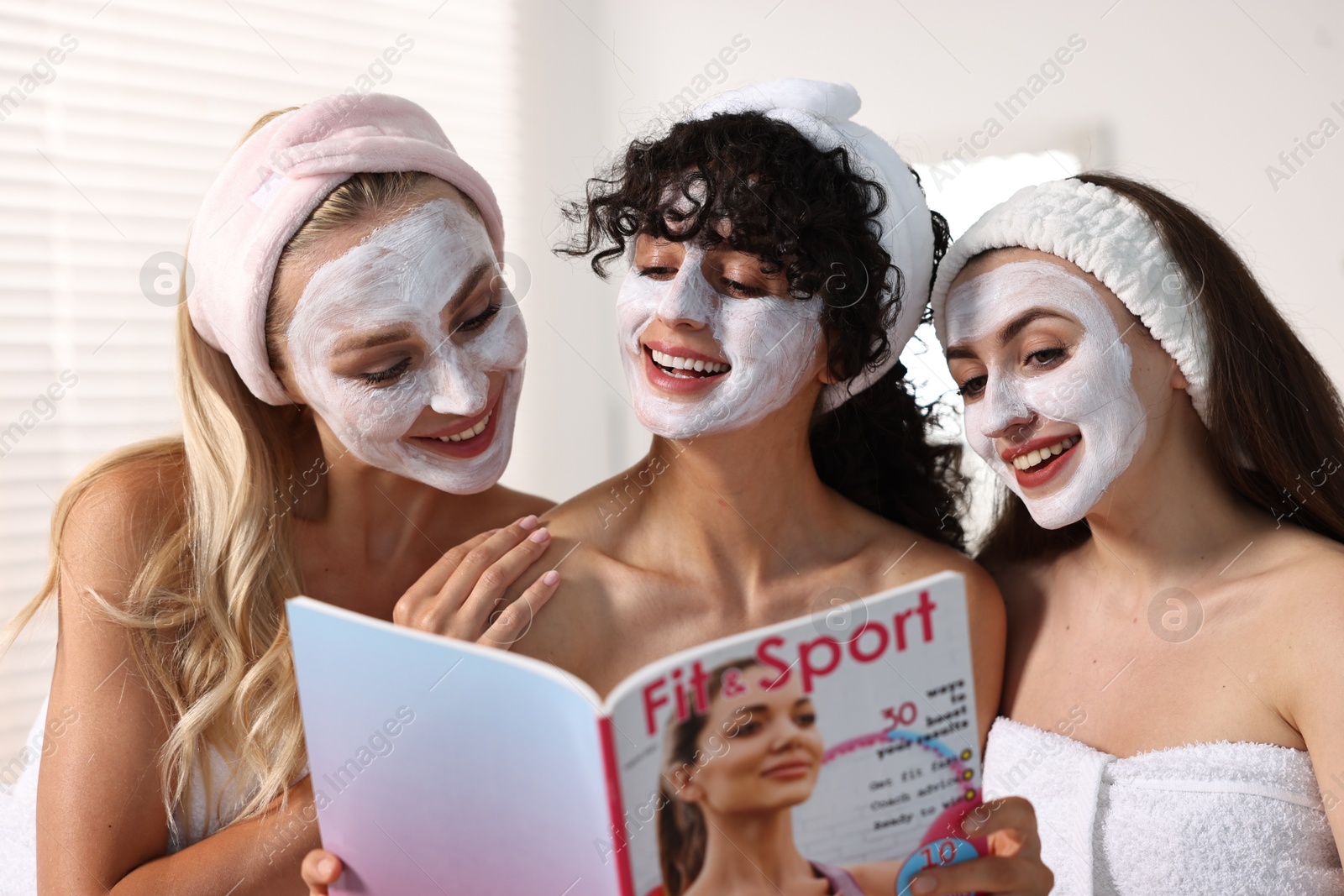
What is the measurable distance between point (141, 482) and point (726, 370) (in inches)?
29.5

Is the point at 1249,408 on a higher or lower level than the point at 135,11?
higher

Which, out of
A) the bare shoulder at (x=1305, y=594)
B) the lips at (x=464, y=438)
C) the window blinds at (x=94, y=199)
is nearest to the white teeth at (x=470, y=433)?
the lips at (x=464, y=438)

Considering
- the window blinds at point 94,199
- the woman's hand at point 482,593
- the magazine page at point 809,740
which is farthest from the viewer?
the window blinds at point 94,199

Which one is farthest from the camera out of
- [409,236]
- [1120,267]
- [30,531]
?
[30,531]

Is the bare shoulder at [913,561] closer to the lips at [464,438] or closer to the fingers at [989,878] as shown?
the fingers at [989,878]

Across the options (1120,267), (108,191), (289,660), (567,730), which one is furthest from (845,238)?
(108,191)

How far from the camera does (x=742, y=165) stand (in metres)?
1.24

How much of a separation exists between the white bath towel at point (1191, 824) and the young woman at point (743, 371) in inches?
7.2

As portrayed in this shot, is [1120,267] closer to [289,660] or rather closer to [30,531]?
[289,660]

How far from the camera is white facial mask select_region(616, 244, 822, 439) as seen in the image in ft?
4.03

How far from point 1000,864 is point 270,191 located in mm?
1064

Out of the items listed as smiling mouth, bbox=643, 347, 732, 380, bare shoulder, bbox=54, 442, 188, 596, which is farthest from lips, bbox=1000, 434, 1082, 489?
bare shoulder, bbox=54, 442, 188, 596

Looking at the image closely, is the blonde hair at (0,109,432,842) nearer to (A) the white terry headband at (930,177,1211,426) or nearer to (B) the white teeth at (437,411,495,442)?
(B) the white teeth at (437,411,495,442)

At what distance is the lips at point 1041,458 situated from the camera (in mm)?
1216
